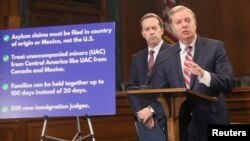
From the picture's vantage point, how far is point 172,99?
3188 mm

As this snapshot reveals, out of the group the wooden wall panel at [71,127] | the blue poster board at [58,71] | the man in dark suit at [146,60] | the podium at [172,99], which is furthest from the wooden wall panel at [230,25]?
the podium at [172,99]

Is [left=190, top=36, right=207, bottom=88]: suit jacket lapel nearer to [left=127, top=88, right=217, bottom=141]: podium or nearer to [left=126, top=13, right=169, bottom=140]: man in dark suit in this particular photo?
[left=127, top=88, right=217, bottom=141]: podium

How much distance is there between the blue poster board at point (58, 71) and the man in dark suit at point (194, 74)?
57 centimetres

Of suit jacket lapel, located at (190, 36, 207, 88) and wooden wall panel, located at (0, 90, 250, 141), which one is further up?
suit jacket lapel, located at (190, 36, 207, 88)

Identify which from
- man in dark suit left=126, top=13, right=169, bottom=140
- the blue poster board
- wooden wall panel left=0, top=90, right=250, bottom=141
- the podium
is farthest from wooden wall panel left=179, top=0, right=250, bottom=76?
the podium

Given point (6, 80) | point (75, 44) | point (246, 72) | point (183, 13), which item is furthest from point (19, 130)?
point (246, 72)

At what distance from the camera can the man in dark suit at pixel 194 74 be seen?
353cm

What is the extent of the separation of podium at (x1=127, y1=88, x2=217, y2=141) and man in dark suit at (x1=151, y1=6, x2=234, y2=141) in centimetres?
26

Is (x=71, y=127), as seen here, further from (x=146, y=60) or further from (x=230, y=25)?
(x=230, y=25)

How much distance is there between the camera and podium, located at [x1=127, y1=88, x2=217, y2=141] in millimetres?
3064

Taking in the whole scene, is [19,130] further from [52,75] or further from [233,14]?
[233,14]

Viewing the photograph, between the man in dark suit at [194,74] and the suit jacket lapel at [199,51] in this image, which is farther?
the suit jacket lapel at [199,51]

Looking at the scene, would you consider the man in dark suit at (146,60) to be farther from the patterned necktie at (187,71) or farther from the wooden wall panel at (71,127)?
the wooden wall panel at (71,127)

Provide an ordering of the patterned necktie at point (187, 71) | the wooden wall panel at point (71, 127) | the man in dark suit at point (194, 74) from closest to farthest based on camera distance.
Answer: the man in dark suit at point (194, 74) → the patterned necktie at point (187, 71) → the wooden wall panel at point (71, 127)
